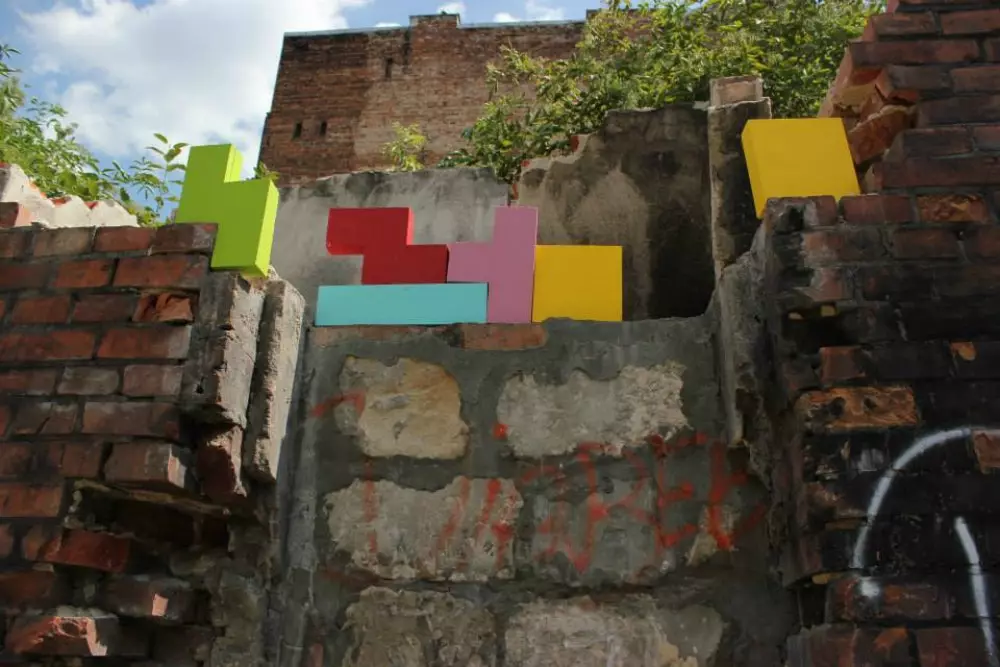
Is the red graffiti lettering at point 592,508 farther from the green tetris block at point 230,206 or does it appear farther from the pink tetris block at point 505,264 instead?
the green tetris block at point 230,206

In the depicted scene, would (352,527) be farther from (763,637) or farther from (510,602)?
(763,637)

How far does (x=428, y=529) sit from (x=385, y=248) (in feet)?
2.58

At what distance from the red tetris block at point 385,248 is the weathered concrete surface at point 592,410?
0.44 metres

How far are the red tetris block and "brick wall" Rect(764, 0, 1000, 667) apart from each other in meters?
0.86

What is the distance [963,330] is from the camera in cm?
155

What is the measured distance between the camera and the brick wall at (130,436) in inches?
64.5

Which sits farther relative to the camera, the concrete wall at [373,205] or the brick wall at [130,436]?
the concrete wall at [373,205]

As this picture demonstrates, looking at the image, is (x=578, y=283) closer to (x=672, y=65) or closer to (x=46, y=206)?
(x=46, y=206)

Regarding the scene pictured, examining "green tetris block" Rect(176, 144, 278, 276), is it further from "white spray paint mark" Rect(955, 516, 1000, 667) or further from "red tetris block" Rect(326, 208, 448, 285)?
"white spray paint mark" Rect(955, 516, 1000, 667)

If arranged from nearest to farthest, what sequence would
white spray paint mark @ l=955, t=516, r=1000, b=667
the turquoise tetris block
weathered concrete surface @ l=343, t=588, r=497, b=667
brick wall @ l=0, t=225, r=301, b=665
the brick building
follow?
white spray paint mark @ l=955, t=516, r=1000, b=667
brick wall @ l=0, t=225, r=301, b=665
weathered concrete surface @ l=343, t=588, r=497, b=667
the turquoise tetris block
the brick building

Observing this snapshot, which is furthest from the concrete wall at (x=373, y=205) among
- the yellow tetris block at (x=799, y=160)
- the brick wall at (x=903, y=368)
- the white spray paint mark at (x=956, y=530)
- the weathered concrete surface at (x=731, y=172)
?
the white spray paint mark at (x=956, y=530)

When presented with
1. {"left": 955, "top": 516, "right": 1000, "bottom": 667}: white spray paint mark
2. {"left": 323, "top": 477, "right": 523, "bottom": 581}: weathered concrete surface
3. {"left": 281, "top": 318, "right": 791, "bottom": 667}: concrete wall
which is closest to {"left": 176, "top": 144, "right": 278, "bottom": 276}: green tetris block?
{"left": 281, "top": 318, "right": 791, "bottom": 667}: concrete wall

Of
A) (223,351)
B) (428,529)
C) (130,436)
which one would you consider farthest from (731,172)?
(130,436)

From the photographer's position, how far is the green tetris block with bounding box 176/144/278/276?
6.16 feet
